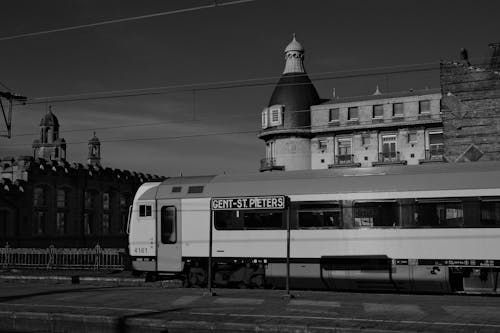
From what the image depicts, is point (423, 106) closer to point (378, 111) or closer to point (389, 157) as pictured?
point (378, 111)

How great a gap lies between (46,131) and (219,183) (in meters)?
82.7

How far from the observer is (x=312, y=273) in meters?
18.4

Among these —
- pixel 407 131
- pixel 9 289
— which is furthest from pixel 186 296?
pixel 407 131

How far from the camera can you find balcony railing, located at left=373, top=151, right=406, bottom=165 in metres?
59.9

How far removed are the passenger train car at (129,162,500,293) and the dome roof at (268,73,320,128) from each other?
4675cm

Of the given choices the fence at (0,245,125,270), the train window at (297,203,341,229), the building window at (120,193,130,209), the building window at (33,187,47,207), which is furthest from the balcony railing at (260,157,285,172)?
the train window at (297,203,341,229)

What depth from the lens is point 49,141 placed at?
96.7 meters

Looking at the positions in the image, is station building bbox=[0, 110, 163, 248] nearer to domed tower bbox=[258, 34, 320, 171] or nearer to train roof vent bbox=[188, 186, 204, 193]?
domed tower bbox=[258, 34, 320, 171]

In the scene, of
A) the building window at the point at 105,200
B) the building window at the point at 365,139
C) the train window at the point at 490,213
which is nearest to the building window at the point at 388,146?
the building window at the point at 365,139

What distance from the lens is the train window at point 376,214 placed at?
17734 millimetres

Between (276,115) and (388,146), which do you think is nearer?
(388,146)

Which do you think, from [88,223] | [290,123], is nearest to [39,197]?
[88,223]

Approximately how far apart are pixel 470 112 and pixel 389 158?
27112 mm

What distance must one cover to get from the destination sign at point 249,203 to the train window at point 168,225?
2.28m
